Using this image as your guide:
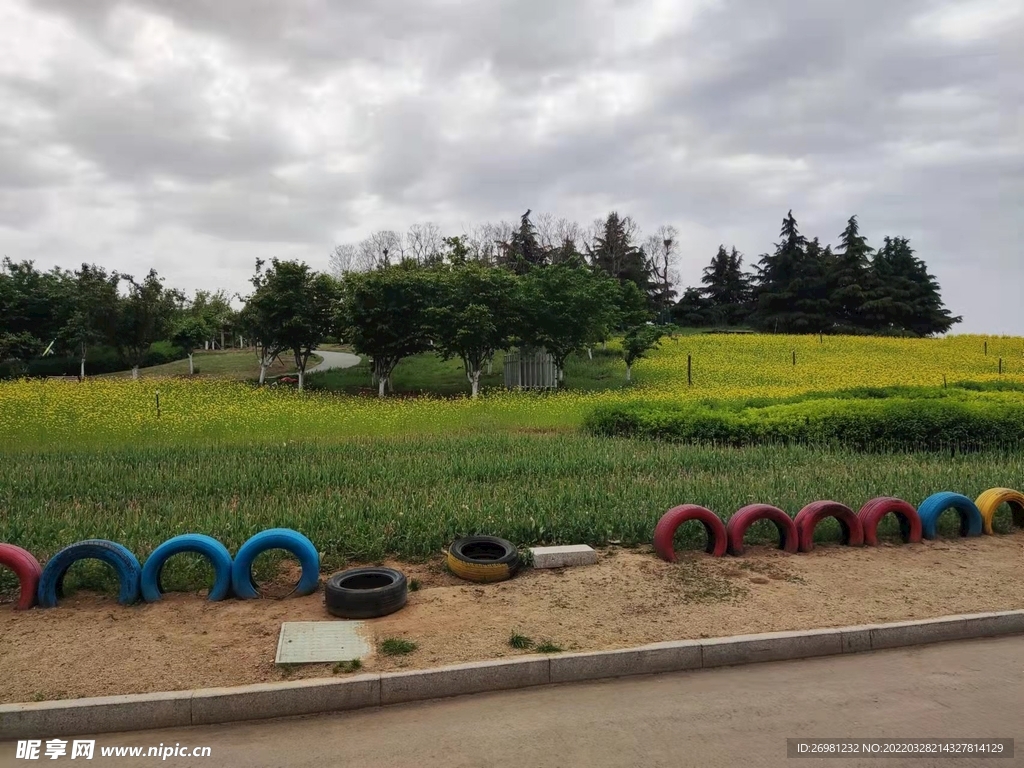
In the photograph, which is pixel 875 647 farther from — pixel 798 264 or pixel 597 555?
pixel 798 264

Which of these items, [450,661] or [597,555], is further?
[597,555]

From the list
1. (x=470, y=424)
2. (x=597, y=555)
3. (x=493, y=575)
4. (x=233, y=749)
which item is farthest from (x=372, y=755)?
(x=470, y=424)

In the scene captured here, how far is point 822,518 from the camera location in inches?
262

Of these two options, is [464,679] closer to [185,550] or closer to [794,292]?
[185,550]

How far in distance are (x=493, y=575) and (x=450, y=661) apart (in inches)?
55.7

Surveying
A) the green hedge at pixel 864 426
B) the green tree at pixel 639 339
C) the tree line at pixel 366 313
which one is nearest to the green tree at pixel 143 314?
the tree line at pixel 366 313

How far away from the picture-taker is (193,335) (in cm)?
3212

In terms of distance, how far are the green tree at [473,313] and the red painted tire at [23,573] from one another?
17.6 metres

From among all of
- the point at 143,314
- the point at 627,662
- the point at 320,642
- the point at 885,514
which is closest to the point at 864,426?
the point at 885,514

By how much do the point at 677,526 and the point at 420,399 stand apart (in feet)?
51.9

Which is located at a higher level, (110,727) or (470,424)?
(470,424)

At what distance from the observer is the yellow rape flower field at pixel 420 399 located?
47.2ft

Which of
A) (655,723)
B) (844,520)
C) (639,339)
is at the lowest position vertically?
(655,723)

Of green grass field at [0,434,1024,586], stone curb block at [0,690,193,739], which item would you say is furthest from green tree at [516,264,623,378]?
stone curb block at [0,690,193,739]
